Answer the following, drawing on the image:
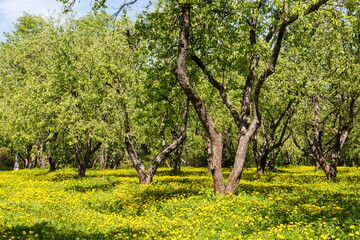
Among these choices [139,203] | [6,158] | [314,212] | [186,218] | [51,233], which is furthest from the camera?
[6,158]

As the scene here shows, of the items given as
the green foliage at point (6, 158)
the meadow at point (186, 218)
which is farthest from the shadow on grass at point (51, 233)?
the green foliage at point (6, 158)

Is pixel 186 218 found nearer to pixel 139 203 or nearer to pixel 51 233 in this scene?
pixel 139 203

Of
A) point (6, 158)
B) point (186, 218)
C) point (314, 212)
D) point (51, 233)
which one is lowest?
point (186, 218)

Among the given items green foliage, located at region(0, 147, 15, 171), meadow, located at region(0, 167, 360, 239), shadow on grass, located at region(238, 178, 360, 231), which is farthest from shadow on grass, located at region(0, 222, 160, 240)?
green foliage, located at region(0, 147, 15, 171)

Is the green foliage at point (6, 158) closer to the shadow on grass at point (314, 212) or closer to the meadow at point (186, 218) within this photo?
the meadow at point (186, 218)

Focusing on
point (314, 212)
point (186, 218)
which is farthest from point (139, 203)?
point (314, 212)

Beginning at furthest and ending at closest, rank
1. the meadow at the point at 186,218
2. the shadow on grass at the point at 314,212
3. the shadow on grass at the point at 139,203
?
the shadow on grass at the point at 139,203 < the shadow on grass at the point at 314,212 < the meadow at the point at 186,218

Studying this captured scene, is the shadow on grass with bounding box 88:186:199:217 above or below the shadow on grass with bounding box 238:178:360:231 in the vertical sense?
below

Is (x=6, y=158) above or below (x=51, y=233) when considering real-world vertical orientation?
above

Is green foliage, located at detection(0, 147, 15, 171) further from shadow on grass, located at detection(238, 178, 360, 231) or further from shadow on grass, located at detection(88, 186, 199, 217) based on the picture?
shadow on grass, located at detection(238, 178, 360, 231)

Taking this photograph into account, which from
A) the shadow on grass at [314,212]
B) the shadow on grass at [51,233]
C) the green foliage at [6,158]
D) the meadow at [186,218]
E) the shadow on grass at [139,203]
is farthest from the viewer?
the green foliage at [6,158]

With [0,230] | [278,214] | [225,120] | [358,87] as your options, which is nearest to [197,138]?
[225,120]

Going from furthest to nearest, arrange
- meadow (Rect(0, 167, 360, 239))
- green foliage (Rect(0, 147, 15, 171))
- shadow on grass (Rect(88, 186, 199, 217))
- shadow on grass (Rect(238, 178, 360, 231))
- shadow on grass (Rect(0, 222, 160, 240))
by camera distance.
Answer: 1. green foliage (Rect(0, 147, 15, 171))
2. shadow on grass (Rect(88, 186, 199, 217))
3. shadow on grass (Rect(238, 178, 360, 231))
4. meadow (Rect(0, 167, 360, 239))
5. shadow on grass (Rect(0, 222, 160, 240))

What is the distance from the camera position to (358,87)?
1831cm
